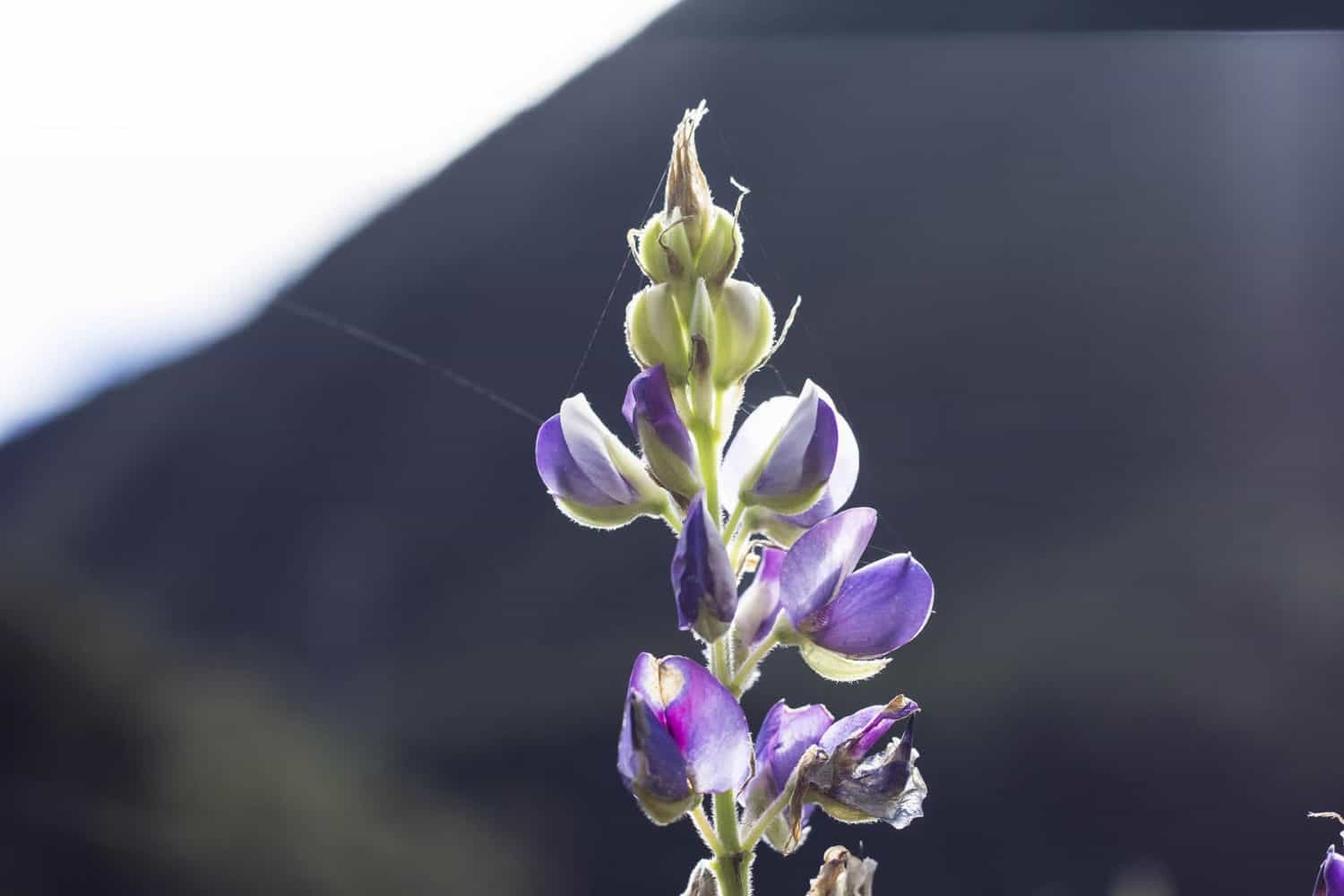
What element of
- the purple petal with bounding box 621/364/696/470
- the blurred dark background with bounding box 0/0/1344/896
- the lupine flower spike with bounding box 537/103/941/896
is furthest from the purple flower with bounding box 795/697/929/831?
the blurred dark background with bounding box 0/0/1344/896

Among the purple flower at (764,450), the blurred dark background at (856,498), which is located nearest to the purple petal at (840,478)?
the purple flower at (764,450)

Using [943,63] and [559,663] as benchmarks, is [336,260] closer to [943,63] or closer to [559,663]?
[559,663]

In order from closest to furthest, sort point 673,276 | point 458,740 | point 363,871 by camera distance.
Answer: point 673,276
point 363,871
point 458,740

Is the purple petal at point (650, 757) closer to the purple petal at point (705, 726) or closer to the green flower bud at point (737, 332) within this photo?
the purple petal at point (705, 726)

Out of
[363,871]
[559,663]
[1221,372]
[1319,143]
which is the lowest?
[363,871]

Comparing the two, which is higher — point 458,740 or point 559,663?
point 559,663

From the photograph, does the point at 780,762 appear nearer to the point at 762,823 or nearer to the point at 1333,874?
the point at 762,823

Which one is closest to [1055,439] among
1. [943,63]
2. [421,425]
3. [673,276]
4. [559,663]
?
[943,63]
